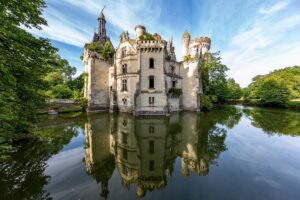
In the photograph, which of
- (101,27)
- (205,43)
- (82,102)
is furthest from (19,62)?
(205,43)

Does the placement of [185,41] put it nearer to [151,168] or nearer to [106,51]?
[106,51]

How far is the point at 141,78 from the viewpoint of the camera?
78.7ft

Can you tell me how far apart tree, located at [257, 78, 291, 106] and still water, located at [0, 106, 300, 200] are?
3609 centimetres

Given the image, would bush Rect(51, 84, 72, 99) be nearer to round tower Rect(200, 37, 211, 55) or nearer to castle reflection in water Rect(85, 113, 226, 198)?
castle reflection in water Rect(85, 113, 226, 198)

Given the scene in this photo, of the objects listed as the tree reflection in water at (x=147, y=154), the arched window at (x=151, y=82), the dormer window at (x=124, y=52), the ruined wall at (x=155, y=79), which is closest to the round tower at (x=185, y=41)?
the ruined wall at (x=155, y=79)

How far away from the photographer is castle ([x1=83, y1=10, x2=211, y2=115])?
936 inches

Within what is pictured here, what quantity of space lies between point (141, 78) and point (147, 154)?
16.1 metres

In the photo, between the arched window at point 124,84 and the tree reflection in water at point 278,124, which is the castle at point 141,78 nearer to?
the arched window at point 124,84

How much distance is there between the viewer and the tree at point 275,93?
4044cm

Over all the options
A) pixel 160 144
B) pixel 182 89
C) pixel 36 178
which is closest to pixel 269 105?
pixel 182 89

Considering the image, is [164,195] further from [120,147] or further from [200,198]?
[120,147]

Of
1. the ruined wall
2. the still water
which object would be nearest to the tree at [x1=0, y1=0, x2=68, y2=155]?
the still water

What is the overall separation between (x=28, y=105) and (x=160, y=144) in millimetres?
8730

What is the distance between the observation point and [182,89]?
98.9 feet
